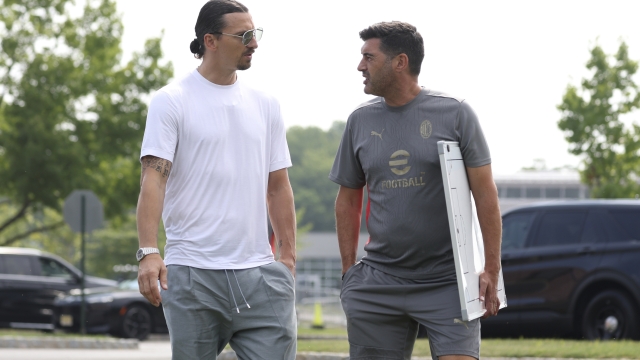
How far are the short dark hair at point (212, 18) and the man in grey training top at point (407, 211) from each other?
24.7 inches

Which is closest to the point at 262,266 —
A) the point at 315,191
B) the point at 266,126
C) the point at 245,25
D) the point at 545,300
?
the point at 266,126

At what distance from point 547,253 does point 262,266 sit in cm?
860

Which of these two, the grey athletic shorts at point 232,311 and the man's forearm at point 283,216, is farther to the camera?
the man's forearm at point 283,216

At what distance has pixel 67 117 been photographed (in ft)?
92.5

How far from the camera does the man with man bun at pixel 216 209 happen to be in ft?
14.5

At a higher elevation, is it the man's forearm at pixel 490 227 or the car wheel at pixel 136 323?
the man's forearm at pixel 490 227

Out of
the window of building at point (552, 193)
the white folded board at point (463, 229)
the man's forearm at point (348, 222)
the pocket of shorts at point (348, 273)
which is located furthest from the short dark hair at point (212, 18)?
the window of building at point (552, 193)

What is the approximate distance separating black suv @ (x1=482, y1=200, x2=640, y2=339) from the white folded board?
7.78 m

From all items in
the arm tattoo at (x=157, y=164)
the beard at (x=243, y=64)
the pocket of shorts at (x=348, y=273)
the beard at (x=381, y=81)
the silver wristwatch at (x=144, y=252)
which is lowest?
the pocket of shorts at (x=348, y=273)

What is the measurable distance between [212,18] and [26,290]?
55.6ft

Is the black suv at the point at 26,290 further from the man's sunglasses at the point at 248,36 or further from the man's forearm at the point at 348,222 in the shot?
the man's sunglasses at the point at 248,36

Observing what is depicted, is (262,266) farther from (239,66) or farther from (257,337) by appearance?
(239,66)

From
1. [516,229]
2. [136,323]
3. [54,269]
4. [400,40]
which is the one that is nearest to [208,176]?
[400,40]

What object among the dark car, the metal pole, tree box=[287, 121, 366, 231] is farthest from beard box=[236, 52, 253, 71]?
tree box=[287, 121, 366, 231]
